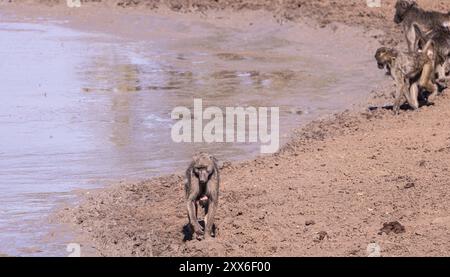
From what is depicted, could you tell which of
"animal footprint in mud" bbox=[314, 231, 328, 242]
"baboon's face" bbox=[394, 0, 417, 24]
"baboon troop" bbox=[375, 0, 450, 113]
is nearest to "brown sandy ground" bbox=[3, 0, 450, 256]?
"animal footprint in mud" bbox=[314, 231, 328, 242]

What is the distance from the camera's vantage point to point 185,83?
19.9 meters

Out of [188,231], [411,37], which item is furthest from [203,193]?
[411,37]

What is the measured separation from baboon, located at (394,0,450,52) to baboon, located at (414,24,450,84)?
0.66 metres

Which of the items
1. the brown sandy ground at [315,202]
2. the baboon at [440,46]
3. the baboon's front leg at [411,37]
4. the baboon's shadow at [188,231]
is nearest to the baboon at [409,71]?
the brown sandy ground at [315,202]

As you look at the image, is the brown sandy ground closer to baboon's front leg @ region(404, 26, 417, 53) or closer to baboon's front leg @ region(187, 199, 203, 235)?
baboon's front leg @ region(187, 199, 203, 235)

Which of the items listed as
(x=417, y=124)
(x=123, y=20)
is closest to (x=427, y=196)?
(x=417, y=124)

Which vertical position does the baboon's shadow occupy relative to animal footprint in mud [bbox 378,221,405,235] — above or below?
below

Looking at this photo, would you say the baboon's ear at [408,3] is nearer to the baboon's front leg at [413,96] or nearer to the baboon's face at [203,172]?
the baboon's front leg at [413,96]

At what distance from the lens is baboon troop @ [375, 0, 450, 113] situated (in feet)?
49.3

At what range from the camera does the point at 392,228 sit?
31.8ft

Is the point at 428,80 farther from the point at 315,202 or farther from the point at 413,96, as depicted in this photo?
the point at 315,202

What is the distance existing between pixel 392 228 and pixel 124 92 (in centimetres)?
1007

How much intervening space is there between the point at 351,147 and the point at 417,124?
4.54 ft

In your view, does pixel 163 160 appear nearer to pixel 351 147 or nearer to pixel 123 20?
pixel 351 147
